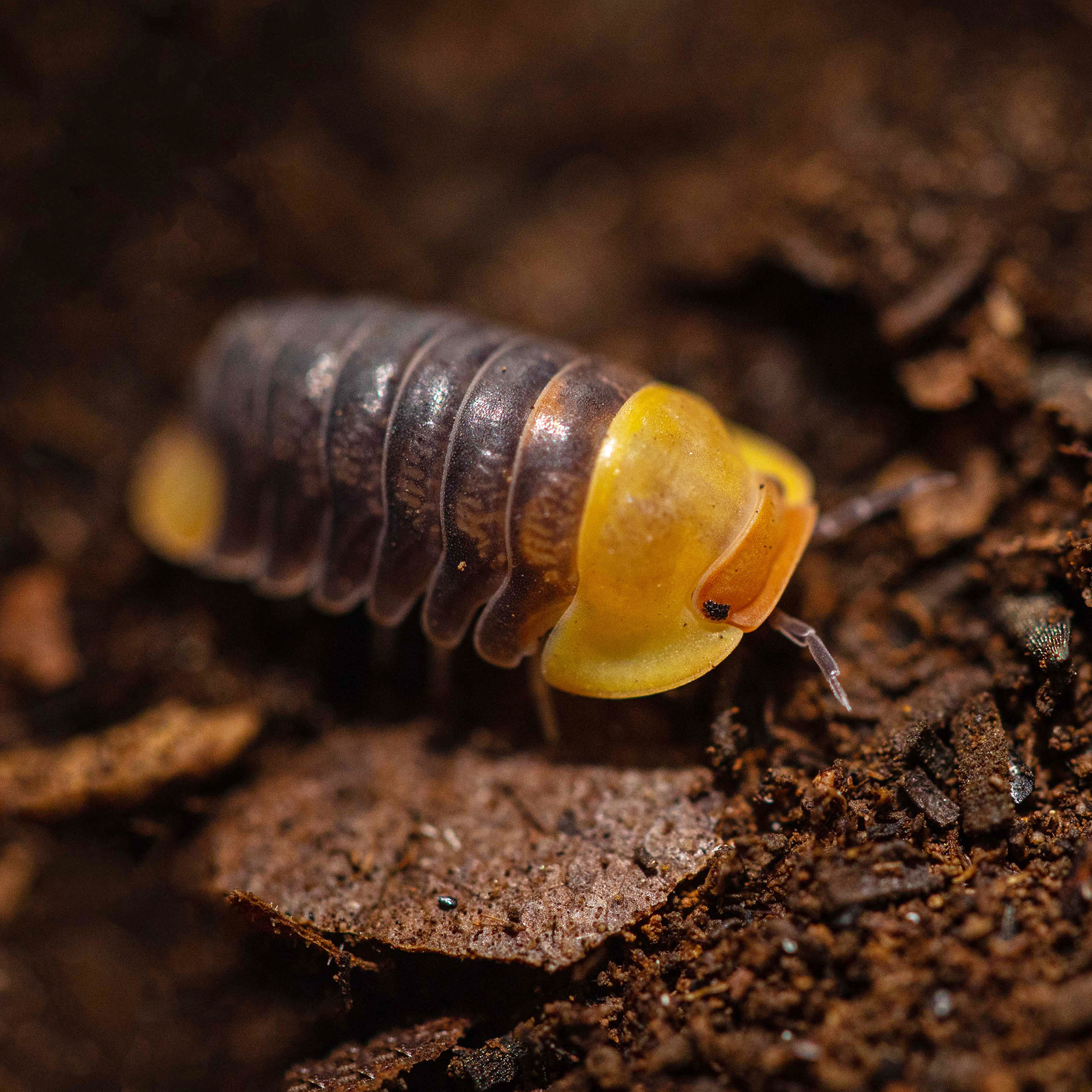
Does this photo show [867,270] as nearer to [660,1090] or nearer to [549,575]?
[549,575]

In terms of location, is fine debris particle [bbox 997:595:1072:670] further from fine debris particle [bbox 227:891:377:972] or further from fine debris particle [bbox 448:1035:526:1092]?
fine debris particle [bbox 227:891:377:972]

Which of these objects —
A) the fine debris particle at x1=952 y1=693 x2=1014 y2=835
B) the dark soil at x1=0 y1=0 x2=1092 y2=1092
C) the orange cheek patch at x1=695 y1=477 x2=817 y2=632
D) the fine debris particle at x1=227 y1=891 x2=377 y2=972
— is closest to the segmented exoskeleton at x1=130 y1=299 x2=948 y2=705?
the orange cheek patch at x1=695 y1=477 x2=817 y2=632

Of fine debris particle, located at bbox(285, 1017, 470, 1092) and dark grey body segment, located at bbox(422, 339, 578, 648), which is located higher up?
dark grey body segment, located at bbox(422, 339, 578, 648)

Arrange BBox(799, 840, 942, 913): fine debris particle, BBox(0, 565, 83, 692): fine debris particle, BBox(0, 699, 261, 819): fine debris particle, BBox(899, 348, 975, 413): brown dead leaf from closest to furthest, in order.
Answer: BBox(799, 840, 942, 913): fine debris particle, BBox(0, 699, 261, 819): fine debris particle, BBox(899, 348, 975, 413): brown dead leaf, BBox(0, 565, 83, 692): fine debris particle

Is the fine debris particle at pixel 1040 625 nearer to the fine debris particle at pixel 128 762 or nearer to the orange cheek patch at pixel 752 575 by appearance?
the orange cheek patch at pixel 752 575

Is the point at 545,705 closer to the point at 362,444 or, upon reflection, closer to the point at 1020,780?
the point at 362,444
